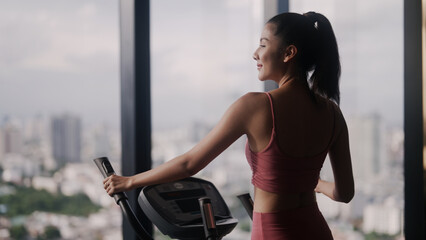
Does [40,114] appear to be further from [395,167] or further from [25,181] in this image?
[395,167]

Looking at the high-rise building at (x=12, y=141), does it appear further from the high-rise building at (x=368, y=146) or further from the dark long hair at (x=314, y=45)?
the high-rise building at (x=368, y=146)

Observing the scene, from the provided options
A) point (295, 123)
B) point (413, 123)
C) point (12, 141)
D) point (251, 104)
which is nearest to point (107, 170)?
→ point (251, 104)

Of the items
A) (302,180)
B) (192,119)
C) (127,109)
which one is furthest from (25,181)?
(302,180)

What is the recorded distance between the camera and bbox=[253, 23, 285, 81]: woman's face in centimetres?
151

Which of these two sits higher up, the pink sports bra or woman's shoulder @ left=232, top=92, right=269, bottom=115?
woman's shoulder @ left=232, top=92, right=269, bottom=115

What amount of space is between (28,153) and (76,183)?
0.96 ft

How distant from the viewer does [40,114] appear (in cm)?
225

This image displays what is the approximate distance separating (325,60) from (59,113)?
1384 mm

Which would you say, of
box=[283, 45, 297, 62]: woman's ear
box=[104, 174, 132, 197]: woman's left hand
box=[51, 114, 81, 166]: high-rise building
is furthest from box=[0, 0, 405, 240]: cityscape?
box=[283, 45, 297, 62]: woman's ear

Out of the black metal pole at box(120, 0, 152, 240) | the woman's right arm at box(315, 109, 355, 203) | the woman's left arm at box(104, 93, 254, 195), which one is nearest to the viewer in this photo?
the woman's left arm at box(104, 93, 254, 195)

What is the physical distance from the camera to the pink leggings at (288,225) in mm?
1454

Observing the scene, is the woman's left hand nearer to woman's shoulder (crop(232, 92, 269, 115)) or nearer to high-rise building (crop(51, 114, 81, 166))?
woman's shoulder (crop(232, 92, 269, 115))

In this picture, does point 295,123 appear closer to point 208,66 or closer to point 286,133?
point 286,133

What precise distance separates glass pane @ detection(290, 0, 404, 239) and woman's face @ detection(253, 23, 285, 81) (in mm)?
950
